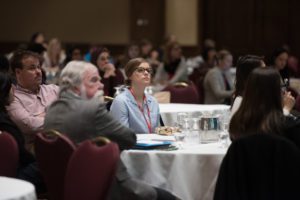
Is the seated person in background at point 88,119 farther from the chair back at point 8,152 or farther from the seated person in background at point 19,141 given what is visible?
the seated person in background at point 19,141

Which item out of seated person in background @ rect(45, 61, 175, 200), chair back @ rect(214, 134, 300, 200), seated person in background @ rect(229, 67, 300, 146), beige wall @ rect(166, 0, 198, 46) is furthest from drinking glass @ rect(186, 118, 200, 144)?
beige wall @ rect(166, 0, 198, 46)

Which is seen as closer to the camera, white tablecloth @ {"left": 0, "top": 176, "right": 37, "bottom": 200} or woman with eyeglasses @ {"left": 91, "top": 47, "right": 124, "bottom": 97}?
white tablecloth @ {"left": 0, "top": 176, "right": 37, "bottom": 200}

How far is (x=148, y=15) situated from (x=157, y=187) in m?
14.0

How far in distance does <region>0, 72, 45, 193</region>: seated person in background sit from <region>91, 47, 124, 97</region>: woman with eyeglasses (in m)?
3.59

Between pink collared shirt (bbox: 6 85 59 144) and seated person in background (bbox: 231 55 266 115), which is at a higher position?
seated person in background (bbox: 231 55 266 115)

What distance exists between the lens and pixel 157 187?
3723mm

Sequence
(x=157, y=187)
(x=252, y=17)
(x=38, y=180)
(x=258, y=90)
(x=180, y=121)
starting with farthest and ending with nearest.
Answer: (x=252, y=17) → (x=180, y=121) → (x=38, y=180) → (x=157, y=187) → (x=258, y=90)

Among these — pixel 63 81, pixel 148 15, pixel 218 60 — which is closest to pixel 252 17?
pixel 148 15

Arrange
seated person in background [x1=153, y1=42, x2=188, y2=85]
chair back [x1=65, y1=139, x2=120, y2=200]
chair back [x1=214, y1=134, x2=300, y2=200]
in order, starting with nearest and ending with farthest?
chair back [x1=214, y1=134, x2=300, y2=200] < chair back [x1=65, y1=139, x2=120, y2=200] < seated person in background [x1=153, y1=42, x2=188, y2=85]

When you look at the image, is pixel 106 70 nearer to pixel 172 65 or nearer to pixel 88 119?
pixel 172 65

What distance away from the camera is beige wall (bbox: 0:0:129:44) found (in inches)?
621

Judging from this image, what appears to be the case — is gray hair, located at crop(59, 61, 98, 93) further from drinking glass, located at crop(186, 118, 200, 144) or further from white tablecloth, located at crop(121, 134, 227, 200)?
drinking glass, located at crop(186, 118, 200, 144)

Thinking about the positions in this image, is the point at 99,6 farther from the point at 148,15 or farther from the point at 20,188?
the point at 20,188

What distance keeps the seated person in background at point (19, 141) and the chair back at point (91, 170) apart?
825mm
